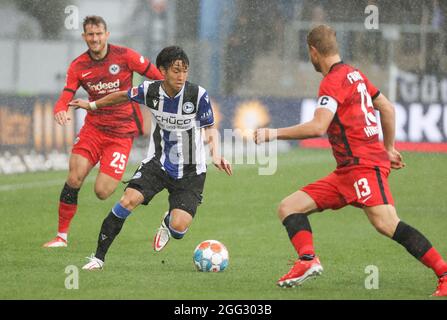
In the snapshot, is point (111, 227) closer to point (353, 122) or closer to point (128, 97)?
point (128, 97)

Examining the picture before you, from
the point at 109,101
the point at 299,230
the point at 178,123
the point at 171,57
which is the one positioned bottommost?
the point at 299,230

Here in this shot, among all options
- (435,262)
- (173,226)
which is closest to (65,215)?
(173,226)

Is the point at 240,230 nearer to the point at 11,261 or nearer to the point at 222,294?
the point at 11,261

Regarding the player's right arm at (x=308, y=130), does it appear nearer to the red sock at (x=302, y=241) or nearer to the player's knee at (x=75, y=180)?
the red sock at (x=302, y=241)

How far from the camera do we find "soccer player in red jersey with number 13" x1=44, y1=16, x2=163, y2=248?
35.5ft

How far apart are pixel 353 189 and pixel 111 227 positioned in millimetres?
2227

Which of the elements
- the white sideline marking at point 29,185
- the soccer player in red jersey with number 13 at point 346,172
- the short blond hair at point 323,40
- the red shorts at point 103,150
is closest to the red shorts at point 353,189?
the soccer player in red jersey with number 13 at point 346,172

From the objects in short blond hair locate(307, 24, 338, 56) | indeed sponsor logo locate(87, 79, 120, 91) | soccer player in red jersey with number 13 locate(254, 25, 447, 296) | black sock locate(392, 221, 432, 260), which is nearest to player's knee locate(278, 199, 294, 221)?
soccer player in red jersey with number 13 locate(254, 25, 447, 296)

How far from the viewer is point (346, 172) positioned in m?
8.02

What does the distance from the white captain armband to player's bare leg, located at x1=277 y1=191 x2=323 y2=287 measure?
0.77 m

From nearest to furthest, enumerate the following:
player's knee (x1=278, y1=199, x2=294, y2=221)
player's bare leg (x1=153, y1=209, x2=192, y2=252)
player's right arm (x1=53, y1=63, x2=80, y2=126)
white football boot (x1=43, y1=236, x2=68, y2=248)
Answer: player's knee (x1=278, y1=199, x2=294, y2=221), player's bare leg (x1=153, y1=209, x2=192, y2=252), player's right arm (x1=53, y1=63, x2=80, y2=126), white football boot (x1=43, y1=236, x2=68, y2=248)

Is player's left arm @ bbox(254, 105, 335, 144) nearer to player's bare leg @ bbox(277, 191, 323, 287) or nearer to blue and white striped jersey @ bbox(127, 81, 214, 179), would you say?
player's bare leg @ bbox(277, 191, 323, 287)
